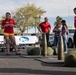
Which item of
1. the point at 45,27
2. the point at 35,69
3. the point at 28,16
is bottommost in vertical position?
the point at 35,69

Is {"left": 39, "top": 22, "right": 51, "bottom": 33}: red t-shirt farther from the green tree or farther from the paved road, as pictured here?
the green tree

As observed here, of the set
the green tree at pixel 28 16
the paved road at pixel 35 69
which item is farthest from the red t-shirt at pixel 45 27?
A: the green tree at pixel 28 16

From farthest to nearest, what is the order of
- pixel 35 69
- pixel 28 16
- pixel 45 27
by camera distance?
pixel 28 16 → pixel 45 27 → pixel 35 69

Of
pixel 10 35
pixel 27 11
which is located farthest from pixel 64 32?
pixel 27 11

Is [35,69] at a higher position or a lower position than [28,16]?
lower

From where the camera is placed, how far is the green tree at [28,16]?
253ft

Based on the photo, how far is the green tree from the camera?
253ft

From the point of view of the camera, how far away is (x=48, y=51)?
14812 millimetres

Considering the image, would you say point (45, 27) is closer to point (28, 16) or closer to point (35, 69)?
point (35, 69)

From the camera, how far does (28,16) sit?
77500 mm

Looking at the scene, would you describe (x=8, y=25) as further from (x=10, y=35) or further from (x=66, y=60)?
(x=66, y=60)

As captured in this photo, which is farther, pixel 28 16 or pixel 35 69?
pixel 28 16

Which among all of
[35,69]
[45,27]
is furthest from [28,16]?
[35,69]

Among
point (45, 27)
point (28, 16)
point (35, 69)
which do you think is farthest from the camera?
point (28, 16)
